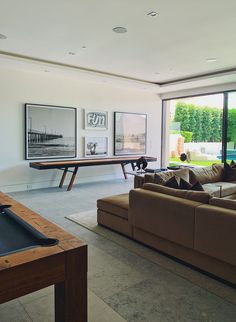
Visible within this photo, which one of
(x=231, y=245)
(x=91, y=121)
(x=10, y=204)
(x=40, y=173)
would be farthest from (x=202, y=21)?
(x=40, y=173)

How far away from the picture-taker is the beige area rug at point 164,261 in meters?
2.34

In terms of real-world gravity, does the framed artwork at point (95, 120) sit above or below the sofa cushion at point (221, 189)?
above

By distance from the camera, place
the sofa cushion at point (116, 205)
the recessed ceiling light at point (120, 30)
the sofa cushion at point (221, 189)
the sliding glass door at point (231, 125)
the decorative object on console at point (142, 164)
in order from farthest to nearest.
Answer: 1. the sliding glass door at point (231, 125)
2. the decorative object on console at point (142, 164)
3. the sofa cushion at point (221, 189)
4. the recessed ceiling light at point (120, 30)
5. the sofa cushion at point (116, 205)

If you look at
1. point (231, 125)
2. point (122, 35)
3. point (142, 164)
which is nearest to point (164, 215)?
point (122, 35)

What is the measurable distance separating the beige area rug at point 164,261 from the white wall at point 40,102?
8.41 ft

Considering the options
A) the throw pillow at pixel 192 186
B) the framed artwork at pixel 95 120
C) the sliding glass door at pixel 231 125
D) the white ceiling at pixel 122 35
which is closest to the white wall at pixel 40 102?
the framed artwork at pixel 95 120

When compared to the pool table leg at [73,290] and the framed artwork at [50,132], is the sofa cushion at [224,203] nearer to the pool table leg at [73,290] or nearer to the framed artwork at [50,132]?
the pool table leg at [73,290]

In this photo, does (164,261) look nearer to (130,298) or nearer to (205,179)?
(130,298)

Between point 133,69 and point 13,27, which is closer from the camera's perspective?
point 13,27

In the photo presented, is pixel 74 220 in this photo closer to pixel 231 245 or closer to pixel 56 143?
pixel 231 245

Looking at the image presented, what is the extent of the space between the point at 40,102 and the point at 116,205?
385 cm

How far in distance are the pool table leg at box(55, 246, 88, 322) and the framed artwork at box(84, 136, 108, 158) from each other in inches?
231

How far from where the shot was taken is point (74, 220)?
13.6ft

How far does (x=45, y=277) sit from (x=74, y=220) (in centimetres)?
280
